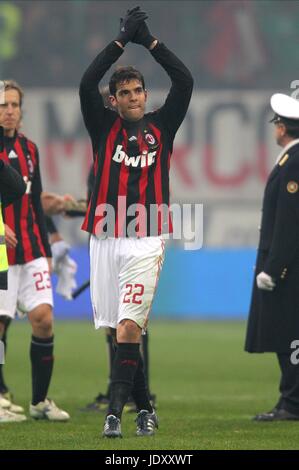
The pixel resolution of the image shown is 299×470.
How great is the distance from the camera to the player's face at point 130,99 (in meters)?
7.22

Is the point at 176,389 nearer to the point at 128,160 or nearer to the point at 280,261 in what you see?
the point at 280,261

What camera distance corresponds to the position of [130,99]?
726 cm

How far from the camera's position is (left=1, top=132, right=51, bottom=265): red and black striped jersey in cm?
849

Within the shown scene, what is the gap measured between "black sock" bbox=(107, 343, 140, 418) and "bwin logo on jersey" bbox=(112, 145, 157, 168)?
1.02 meters

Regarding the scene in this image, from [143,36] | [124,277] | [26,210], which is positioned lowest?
[124,277]

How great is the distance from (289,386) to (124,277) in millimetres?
1773

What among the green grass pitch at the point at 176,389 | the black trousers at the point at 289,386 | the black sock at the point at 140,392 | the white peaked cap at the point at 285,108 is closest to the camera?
the green grass pitch at the point at 176,389

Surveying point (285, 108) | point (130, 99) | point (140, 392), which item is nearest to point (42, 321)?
point (140, 392)

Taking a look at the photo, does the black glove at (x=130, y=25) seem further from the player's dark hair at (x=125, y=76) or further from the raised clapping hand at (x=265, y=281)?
the raised clapping hand at (x=265, y=281)

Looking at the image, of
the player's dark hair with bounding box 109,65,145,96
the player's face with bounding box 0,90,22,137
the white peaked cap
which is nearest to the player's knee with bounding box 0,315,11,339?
the player's face with bounding box 0,90,22,137

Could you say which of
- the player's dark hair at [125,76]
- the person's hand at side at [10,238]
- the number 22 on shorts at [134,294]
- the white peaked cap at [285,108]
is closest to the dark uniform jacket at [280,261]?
the white peaked cap at [285,108]

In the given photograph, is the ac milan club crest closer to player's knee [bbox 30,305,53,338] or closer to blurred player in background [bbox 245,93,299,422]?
blurred player in background [bbox 245,93,299,422]

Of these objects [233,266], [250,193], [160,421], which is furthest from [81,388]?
[250,193]

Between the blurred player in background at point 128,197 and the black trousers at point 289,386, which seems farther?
the black trousers at point 289,386
